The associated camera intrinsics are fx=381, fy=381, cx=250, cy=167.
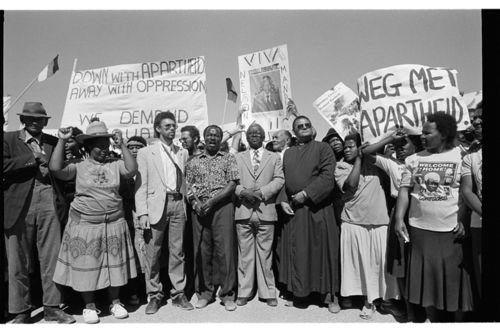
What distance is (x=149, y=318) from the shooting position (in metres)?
3.84

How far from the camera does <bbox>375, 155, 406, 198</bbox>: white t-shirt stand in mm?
3734

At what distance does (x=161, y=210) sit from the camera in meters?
3.97

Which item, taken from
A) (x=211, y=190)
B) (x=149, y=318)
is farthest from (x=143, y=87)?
(x=149, y=318)

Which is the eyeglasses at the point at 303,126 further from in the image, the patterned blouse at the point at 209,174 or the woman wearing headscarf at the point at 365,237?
the patterned blouse at the point at 209,174

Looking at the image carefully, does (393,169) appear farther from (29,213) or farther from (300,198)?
(29,213)

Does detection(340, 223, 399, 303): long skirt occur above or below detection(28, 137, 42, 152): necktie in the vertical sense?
below

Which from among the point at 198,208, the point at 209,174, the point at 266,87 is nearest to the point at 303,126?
the point at 209,174

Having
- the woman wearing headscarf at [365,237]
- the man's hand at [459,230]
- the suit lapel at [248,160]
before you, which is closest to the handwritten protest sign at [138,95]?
the suit lapel at [248,160]

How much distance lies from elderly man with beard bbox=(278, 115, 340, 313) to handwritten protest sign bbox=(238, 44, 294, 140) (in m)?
1.68

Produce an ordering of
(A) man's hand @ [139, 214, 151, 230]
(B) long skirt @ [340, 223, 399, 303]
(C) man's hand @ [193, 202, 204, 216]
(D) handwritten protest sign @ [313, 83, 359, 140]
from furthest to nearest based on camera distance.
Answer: (D) handwritten protest sign @ [313, 83, 359, 140] < (C) man's hand @ [193, 202, 204, 216] < (A) man's hand @ [139, 214, 151, 230] < (B) long skirt @ [340, 223, 399, 303]

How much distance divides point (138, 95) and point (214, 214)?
9.39ft

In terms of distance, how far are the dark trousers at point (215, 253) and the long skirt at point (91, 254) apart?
2.63 feet

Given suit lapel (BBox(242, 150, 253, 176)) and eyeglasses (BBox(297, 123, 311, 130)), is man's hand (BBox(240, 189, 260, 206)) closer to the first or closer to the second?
suit lapel (BBox(242, 150, 253, 176))

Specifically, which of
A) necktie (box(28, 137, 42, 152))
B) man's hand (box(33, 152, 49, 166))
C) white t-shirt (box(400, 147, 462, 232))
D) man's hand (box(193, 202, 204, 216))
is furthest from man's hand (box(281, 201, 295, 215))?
necktie (box(28, 137, 42, 152))
